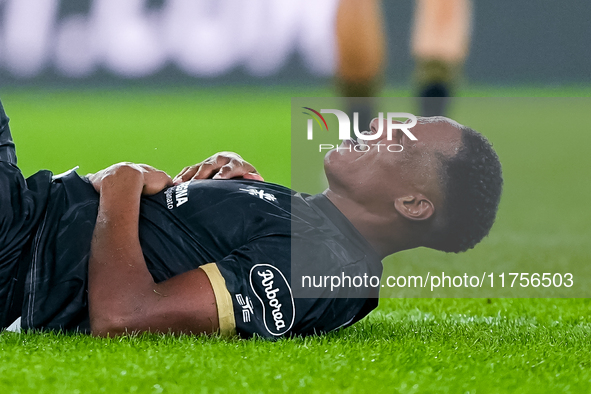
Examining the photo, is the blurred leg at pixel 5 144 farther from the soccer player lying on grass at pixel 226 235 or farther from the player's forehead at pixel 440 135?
the player's forehead at pixel 440 135

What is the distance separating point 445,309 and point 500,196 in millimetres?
823

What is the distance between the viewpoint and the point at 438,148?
262cm

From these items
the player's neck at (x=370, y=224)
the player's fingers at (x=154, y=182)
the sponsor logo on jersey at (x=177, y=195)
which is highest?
the player's fingers at (x=154, y=182)

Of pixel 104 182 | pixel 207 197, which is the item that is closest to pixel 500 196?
pixel 207 197

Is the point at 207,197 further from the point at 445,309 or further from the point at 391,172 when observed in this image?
the point at 445,309

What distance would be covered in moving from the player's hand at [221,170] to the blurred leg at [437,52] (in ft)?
14.0

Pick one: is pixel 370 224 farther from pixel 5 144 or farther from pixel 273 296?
pixel 5 144

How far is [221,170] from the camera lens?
2.78m

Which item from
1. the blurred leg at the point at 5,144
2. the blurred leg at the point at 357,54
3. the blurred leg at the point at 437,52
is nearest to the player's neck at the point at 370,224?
the blurred leg at the point at 5,144

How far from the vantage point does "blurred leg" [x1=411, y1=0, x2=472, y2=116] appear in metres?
6.94

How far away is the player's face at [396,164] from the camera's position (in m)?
2.59

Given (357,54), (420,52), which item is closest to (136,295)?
(420,52)

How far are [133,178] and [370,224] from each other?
2.59 feet

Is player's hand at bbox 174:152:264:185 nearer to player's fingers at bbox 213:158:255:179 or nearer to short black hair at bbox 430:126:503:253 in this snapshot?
player's fingers at bbox 213:158:255:179
